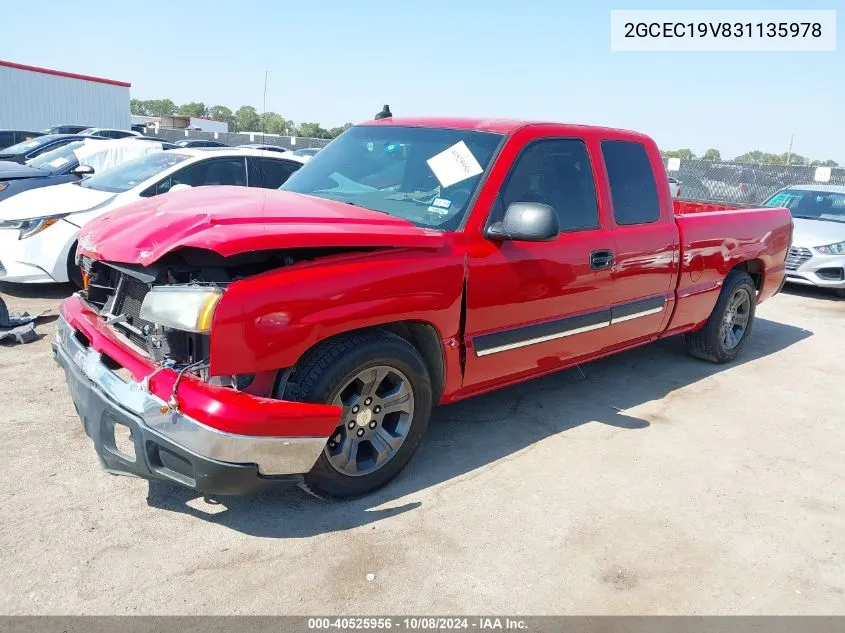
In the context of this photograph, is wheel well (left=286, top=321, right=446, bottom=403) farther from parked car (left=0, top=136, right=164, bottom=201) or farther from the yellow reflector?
parked car (left=0, top=136, right=164, bottom=201)

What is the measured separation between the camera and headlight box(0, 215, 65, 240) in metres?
6.66

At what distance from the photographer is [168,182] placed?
719cm

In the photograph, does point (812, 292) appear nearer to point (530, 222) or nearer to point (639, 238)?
point (639, 238)

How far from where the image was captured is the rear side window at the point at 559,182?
154 inches

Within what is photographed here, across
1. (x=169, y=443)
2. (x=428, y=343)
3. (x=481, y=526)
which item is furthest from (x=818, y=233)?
(x=169, y=443)

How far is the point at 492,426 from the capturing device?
445cm

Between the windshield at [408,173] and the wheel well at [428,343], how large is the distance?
55 centimetres

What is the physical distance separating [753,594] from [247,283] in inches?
98.0

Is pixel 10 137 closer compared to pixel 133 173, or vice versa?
pixel 133 173

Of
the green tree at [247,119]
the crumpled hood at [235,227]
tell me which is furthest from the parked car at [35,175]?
the green tree at [247,119]

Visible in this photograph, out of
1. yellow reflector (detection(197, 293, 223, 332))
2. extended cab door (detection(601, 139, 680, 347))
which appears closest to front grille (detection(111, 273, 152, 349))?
yellow reflector (detection(197, 293, 223, 332))

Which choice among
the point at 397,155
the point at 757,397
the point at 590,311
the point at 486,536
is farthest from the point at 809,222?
the point at 486,536

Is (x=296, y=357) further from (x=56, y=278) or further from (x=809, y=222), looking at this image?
(x=809, y=222)

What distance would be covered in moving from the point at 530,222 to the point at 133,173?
5.66 metres
